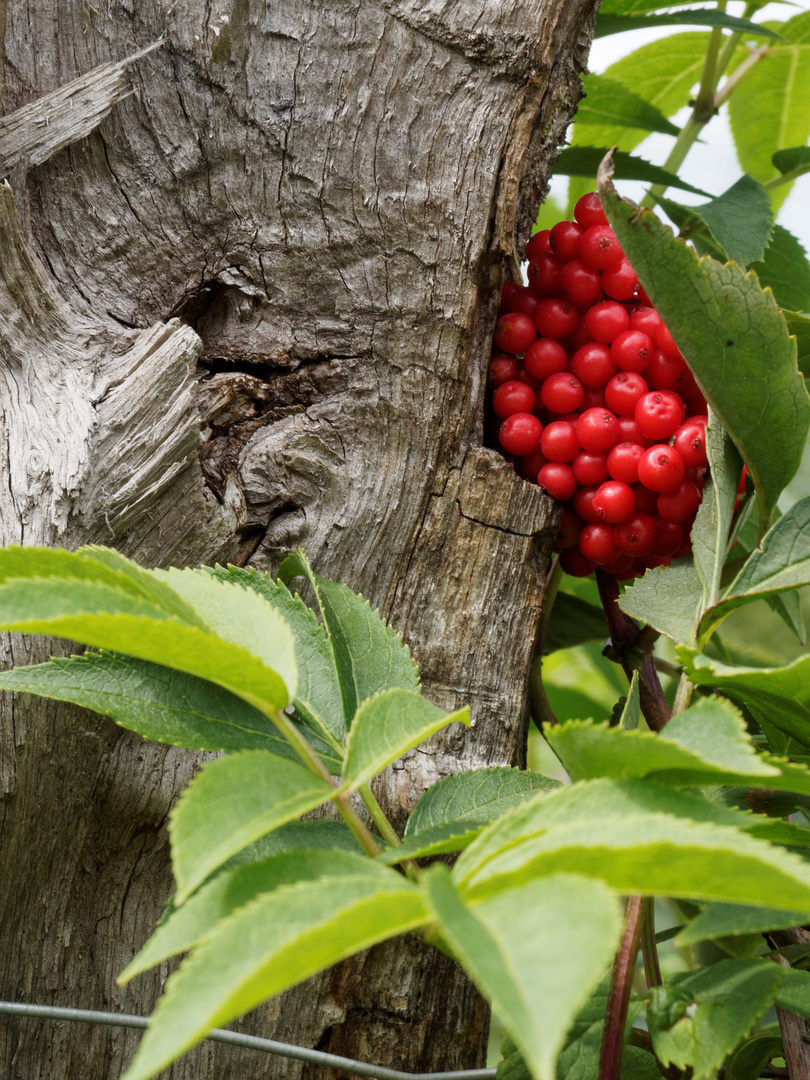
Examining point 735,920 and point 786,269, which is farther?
point 786,269

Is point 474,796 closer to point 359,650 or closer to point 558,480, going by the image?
point 359,650

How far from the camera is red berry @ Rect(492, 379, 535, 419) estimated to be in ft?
2.35

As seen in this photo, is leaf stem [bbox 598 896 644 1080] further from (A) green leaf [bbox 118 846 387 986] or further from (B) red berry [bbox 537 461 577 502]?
(B) red berry [bbox 537 461 577 502]

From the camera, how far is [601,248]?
692mm

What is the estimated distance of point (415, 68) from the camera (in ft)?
2.20

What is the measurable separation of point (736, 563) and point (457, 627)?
221mm

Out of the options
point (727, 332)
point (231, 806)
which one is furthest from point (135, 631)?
point (727, 332)

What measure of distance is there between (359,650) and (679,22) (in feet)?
2.38

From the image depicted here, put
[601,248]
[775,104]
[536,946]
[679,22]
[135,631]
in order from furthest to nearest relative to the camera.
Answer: [775,104] < [679,22] < [601,248] < [135,631] < [536,946]

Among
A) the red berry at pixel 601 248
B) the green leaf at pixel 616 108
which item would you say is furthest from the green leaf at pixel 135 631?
the green leaf at pixel 616 108

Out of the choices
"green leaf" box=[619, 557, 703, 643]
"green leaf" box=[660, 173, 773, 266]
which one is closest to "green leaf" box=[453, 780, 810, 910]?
"green leaf" box=[619, 557, 703, 643]

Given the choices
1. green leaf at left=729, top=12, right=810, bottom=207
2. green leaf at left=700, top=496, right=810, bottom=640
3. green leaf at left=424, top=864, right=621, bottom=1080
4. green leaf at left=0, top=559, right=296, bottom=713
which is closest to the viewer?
green leaf at left=424, top=864, right=621, bottom=1080

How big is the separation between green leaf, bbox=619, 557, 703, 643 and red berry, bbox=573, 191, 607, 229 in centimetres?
30

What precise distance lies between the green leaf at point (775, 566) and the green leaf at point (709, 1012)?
19cm
